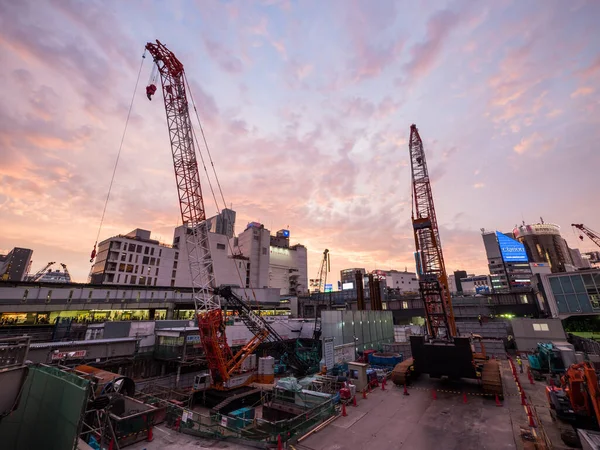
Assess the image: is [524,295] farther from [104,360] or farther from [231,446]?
[104,360]

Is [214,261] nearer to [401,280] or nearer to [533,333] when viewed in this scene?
[533,333]

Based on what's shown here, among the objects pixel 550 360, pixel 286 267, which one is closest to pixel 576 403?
pixel 550 360

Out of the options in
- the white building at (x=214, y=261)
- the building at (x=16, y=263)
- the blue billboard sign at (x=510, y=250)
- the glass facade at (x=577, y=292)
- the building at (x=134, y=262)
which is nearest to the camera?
the glass facade at (x=577, y=292)

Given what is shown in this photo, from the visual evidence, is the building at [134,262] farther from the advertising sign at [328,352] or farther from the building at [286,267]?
the advertising sign at [328,352]

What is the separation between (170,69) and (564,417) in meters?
47.2

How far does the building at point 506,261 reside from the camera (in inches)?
5541

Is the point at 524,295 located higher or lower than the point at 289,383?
higher

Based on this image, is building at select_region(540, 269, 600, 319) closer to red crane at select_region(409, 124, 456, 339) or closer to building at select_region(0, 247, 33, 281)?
red crane at select_region(409, 124, 456, 339)

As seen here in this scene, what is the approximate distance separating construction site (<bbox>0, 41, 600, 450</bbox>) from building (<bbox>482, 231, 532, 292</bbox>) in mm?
130625

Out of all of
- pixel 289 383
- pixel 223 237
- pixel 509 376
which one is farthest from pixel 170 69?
pixel 223 237

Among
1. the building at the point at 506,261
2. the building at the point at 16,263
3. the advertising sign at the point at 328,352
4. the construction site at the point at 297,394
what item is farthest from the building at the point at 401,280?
the building at the point at 16,263

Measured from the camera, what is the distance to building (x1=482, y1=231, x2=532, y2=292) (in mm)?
140750

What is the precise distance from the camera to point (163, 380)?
30141mm

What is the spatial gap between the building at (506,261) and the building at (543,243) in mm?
33249
